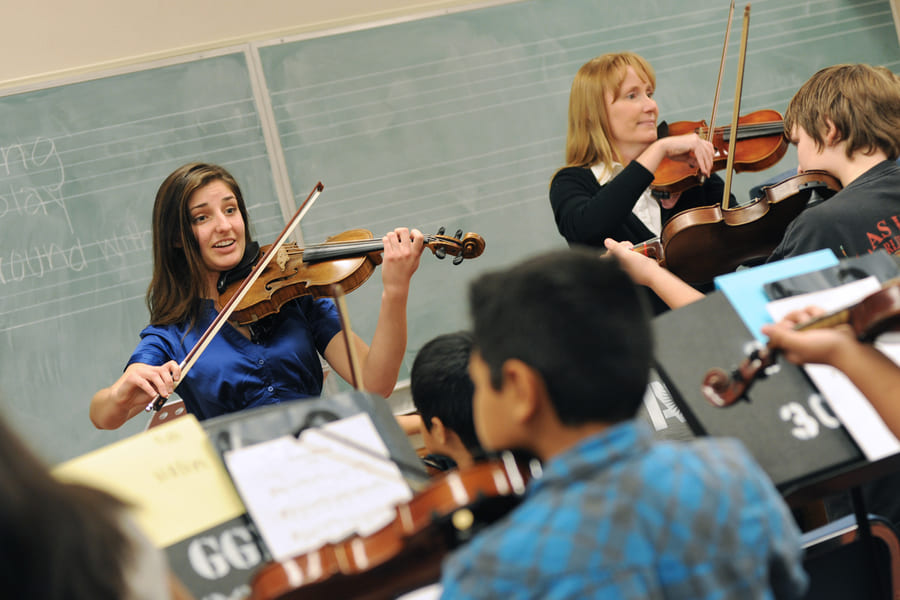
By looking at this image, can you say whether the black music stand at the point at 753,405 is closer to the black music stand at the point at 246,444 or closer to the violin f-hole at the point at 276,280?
the black music stand at the point at 246,444

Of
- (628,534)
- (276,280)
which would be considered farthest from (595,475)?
(276,280)

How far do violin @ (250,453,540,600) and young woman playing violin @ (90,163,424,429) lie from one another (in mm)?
861

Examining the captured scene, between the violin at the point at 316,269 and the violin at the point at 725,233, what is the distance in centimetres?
47

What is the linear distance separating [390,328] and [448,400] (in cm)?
43

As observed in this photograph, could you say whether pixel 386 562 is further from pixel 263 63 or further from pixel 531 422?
pixel 263 63

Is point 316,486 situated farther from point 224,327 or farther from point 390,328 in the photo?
point 224,327

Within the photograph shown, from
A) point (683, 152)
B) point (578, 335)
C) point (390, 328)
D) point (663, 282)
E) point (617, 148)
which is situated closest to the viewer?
point (578, 335)

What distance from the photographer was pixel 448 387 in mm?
1328

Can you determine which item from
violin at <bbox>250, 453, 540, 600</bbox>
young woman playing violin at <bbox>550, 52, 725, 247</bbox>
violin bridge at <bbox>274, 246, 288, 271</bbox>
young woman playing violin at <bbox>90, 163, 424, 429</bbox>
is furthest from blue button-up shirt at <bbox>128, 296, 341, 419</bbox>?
violin at <bbox>250, 453, 540, 600</bbox>

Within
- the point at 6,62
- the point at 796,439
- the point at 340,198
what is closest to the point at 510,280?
the point at 796,439

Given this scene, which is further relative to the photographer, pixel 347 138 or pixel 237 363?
pixel 347 138

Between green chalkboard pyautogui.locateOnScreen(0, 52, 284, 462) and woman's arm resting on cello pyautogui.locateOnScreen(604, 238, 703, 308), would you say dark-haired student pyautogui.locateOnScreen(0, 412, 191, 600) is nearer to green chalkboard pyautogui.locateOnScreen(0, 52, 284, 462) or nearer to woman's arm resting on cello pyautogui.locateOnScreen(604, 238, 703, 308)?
woman's arm resting on cello pyautogui.locateOnScreen(604, 238, 703, 308)

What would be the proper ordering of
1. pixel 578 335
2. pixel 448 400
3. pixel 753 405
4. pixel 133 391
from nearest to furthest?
pixel 578 335 < pixel 753 405 < pixel 448 400 < pixel 133 391

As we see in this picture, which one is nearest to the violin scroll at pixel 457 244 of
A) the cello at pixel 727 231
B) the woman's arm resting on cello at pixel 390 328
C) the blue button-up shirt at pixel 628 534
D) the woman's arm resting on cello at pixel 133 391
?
the woman's arm resting on cello at pixel 390 328
